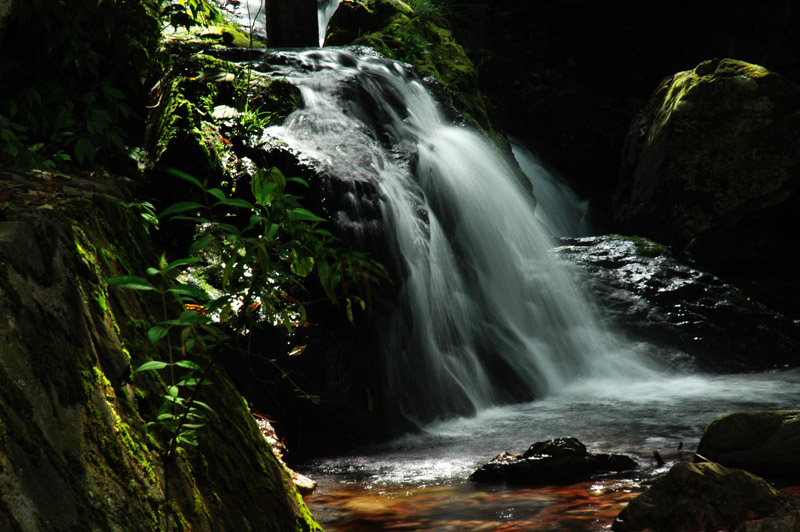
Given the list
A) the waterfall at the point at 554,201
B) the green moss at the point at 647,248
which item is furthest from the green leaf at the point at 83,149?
the waterfall at the point at 554,201

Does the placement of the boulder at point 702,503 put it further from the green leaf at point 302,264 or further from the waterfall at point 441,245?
the waterfall at point 441,245

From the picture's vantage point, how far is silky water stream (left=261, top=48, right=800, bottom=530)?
3500 millimetres

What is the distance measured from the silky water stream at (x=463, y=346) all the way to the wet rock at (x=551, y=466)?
127 millimetres

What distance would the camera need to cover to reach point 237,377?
456 cm

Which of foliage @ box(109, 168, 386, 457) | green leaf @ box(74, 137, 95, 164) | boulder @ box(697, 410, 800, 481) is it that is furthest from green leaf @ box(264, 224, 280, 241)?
boulder @ box(697, 410, 800, 481)

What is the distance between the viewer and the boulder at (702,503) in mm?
2723

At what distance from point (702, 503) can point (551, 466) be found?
102 cm

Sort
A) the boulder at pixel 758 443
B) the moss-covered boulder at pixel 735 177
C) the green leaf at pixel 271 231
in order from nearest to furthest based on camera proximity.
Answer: the green leaf at pixel 271 231 < the boulder at pixel 758 443 < the moss-covered boulder at pixel 735 177

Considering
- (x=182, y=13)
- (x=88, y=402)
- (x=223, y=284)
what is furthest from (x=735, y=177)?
(x=88, y=402)

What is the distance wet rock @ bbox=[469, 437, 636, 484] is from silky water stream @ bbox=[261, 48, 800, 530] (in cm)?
13

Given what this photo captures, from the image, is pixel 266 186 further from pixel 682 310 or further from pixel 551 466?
pixel 682 310

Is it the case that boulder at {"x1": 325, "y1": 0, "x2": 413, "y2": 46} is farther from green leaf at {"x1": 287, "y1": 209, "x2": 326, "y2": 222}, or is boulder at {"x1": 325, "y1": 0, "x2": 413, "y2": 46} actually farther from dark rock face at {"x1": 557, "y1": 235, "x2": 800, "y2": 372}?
green leaf at {"x1": 287, "y1": 209, "x2": 326, "y2": 222}

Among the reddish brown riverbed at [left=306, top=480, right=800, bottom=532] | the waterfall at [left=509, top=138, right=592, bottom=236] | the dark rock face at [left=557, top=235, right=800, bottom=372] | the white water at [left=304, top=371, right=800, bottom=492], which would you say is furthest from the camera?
the waterfall at [left=509, top=138, right=592, bottom=236]

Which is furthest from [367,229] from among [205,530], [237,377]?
[205,530]
